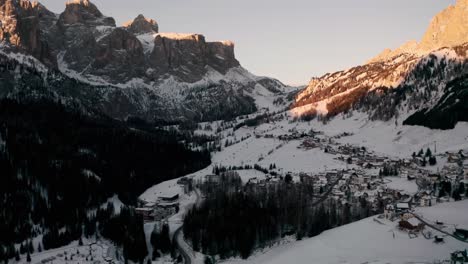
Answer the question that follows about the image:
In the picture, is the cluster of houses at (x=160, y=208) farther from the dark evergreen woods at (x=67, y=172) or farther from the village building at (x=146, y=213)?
the dark evergreen woods at (x=67, y=172)

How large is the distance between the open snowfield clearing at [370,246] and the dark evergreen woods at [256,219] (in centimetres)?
480

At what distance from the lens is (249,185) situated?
415ft

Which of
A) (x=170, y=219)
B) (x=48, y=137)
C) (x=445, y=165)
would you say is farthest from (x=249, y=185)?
(x=48, y=137)

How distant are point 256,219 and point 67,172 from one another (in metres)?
63.4

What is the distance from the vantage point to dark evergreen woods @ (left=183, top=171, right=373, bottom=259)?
286 ft

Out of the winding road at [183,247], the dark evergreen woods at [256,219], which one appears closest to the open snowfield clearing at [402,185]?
the dark evergreen woods at [256,219]

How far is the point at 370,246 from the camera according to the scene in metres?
70.2

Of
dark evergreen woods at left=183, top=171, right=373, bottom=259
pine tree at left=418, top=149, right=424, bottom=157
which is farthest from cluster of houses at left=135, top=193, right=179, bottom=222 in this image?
pine tree at left=418, top=149, right=424, bottom=157

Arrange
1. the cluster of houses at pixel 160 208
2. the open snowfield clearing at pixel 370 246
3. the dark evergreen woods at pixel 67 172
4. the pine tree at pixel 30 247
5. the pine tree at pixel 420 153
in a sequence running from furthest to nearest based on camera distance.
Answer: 1. the pine tree at pixel 420 153
2. the cluster of houses at pixel 160 208
3. the dark evergreen woods at pixel 67 172
4. the pine tree at pixel 30 247
5. the open snowfield clearing at pixel 370 246

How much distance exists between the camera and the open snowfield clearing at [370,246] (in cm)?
6500

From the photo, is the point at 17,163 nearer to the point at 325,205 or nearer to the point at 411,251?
the point at 325,205

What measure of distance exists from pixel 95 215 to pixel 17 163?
99.0 feet

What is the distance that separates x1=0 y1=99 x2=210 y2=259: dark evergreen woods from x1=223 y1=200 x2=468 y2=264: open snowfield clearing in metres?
27.5

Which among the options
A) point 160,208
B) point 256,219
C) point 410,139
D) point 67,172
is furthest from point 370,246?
point 410,139
